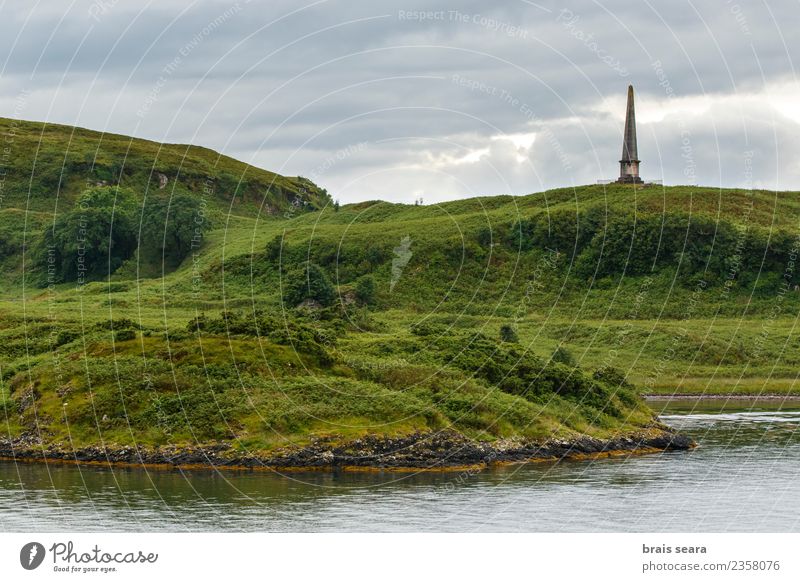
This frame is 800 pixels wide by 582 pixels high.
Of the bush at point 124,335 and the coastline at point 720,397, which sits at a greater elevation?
the bush at point 124,335

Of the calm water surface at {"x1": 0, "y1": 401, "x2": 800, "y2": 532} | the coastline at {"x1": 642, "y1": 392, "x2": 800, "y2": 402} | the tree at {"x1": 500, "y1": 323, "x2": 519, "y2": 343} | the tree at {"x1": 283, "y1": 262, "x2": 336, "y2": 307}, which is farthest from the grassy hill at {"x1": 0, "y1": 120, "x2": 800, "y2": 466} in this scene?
the calm water surface at {"x1": 0, "y1": 401, "x2": 800, "y2": 532}

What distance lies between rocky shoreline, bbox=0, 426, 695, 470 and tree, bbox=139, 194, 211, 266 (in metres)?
95.7

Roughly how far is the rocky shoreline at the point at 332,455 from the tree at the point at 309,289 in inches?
2232

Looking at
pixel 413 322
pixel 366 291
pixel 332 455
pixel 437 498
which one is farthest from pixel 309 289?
pixel 437 498

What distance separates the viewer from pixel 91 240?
571 ft

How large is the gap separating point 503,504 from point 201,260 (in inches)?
4366

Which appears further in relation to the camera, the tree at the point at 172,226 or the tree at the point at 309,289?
the tree at the point at 172,226

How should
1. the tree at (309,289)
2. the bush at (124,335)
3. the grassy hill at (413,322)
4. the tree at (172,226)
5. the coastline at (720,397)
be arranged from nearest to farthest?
the grassy hill at (413,322) < the bush at (124,335) < the coastline at (720,397) < the tree at (309,289) < the tree at (172,226)

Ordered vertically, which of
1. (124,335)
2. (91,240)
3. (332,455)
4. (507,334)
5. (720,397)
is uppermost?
(91,240)

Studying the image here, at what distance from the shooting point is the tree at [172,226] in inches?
6811

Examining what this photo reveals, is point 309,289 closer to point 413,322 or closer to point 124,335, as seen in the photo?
point 413,322

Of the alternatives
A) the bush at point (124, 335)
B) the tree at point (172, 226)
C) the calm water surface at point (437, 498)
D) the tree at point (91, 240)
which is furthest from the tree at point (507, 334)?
the tree at point (91, 240)

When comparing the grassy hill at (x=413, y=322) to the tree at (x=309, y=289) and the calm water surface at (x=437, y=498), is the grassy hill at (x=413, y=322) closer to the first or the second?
the tree at (x=309, y=289)

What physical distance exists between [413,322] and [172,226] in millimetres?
56340
